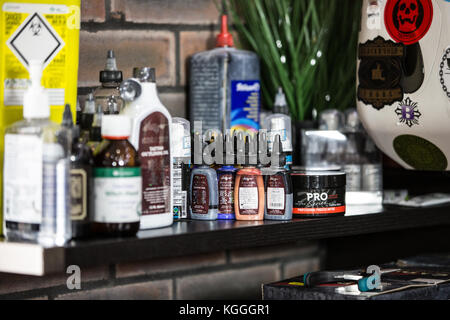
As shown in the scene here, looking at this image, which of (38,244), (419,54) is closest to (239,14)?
(419,54)

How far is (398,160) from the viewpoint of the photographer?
1324 millimetres

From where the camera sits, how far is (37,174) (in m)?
0.91

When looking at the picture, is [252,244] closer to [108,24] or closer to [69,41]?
[69,41]

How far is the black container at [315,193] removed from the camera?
114 cm

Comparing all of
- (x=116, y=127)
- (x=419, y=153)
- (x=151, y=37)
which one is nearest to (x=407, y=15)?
(x=419, y=153)

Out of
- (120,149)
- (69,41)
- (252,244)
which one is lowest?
(252,244)

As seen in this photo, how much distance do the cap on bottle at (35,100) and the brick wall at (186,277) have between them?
Answer: 1.27 feet

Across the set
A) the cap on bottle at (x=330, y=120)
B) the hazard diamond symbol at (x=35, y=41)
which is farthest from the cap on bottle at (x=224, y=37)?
the hazard diamond symbol at (x=35, y=41)

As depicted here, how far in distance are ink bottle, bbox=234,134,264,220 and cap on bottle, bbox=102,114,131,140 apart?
0.22 meters

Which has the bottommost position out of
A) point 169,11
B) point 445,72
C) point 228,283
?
point 228,283

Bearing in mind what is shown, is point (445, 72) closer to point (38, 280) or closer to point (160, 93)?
point (160, 93)

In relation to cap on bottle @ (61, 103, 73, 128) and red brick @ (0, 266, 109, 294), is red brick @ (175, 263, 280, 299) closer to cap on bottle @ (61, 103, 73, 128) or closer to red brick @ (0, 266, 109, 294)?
red brick @ (0, 266, 109, 294)

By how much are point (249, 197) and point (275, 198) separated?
0.12ft
